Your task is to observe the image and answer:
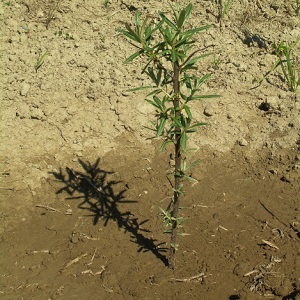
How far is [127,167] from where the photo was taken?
159 inches

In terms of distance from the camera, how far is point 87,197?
12.6 feet

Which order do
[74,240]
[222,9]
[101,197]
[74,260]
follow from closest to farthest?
[74,260]
[74,240]
[101,197]
[222,9]

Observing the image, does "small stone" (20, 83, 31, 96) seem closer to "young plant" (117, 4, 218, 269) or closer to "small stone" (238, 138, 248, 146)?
"small stone" (238, 138, 248, 146)

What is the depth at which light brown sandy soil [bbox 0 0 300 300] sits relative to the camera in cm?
323

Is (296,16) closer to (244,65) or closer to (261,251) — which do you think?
(244,65)

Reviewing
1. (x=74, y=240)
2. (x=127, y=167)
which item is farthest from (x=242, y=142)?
(x=74, y=240)

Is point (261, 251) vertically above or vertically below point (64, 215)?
above

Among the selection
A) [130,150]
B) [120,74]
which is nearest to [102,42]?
[120,74]

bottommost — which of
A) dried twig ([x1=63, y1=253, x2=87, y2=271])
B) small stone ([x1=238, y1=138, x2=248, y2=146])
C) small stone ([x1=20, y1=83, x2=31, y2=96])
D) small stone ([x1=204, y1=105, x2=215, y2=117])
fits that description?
dried twig ([x1=63, y1=253, x2=87, y2=271])

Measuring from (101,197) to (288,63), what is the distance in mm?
2079

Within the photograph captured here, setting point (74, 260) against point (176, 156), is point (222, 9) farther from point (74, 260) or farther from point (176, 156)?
point (74, 260)

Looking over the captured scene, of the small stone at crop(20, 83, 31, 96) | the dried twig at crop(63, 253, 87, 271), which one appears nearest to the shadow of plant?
the dried twig at crop(63, 253, 87, 271)

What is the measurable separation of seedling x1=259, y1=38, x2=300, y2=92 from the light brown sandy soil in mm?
80

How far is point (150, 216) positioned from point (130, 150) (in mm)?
781
